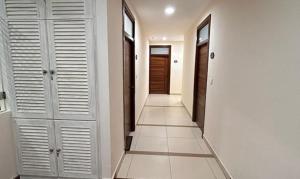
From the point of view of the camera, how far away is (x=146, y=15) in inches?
145

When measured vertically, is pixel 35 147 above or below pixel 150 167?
above

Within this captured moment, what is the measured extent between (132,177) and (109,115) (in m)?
0.89

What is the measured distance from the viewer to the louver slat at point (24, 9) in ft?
5.59

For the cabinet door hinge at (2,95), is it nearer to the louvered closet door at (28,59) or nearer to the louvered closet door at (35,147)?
the louvered closet door at (28,59)

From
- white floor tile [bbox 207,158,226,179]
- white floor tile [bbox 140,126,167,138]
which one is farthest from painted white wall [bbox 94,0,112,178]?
white floor tile [bbox 140,126,167,138]

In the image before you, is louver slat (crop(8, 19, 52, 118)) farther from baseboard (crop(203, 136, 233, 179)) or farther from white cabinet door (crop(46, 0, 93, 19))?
baseboard (crop(203, 136, 233, 179))

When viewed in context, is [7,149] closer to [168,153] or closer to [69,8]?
[69,8]

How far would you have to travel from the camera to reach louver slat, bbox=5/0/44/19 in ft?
5.59

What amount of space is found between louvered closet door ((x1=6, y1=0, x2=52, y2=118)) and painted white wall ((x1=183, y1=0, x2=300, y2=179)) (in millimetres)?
2119

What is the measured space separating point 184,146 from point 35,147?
221cm

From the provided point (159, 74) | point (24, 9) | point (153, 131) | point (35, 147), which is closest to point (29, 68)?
point (24, 9)

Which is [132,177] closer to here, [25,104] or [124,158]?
[124,158]

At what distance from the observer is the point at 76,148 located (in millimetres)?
1874

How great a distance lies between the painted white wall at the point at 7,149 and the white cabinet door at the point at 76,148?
1.69ft
